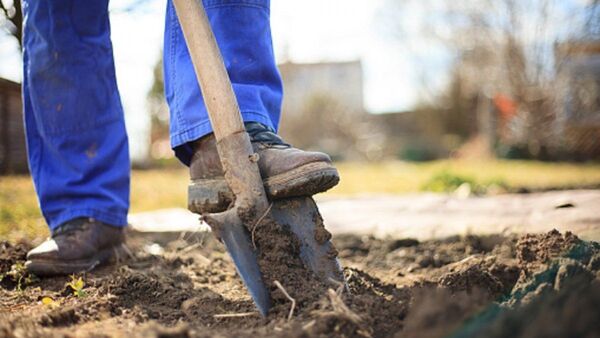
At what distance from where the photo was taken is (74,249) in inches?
82.9

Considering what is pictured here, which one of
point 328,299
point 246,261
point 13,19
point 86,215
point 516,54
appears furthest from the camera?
point 516,54

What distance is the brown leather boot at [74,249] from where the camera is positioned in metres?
2.03

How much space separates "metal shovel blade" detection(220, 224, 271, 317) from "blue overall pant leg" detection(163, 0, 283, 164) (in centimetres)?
39

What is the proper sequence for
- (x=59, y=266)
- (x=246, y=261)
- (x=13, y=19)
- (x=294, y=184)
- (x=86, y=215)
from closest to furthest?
(x=246, y=261) → (x=294, y=184) → (x=59, y=266) → (x=86, y=215) → (x=13, y=19)

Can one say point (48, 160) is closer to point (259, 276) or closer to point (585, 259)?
point (259, 276)

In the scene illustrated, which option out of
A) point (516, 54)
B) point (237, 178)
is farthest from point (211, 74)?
point (516, 54)

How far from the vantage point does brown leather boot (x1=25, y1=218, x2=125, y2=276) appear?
2031mm

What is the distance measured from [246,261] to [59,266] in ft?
3.09

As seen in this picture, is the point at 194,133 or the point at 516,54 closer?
the point at 194,133

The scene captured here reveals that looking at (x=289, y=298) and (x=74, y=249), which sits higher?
(x=289, y=298)

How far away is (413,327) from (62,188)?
1.66 m

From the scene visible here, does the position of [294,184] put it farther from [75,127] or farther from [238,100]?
[75,127]

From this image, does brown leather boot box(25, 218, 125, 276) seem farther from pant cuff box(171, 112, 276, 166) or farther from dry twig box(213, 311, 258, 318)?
dry twig box(213, 311, 258, 318)

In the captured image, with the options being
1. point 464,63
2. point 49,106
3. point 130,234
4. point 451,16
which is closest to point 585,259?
point 49,106
